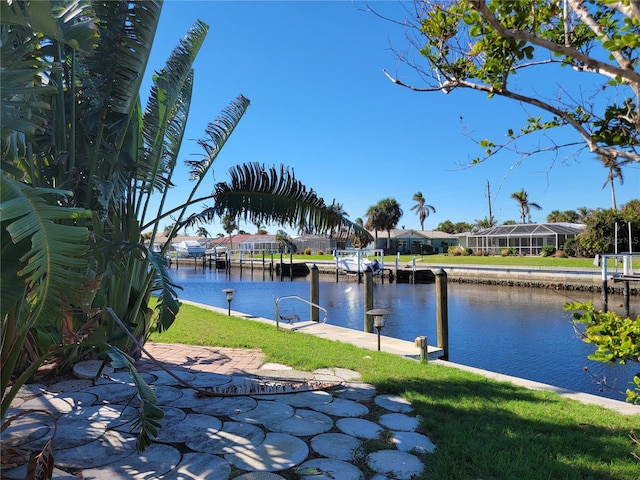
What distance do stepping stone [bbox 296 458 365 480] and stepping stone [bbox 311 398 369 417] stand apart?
34.4 inches

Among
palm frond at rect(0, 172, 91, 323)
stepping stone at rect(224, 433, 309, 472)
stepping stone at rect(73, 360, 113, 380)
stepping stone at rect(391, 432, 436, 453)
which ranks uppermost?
palm frond at rect(0, 172, 91, 323)

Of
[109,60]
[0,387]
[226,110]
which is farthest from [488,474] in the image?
[226,110]

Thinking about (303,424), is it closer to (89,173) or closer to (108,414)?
(108,414)

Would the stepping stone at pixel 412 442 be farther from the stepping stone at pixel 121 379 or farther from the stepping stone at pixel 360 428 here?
the stepping stone at pixel 121 379

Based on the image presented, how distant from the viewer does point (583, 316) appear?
202cm

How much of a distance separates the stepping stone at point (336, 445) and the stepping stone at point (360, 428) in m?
0.09

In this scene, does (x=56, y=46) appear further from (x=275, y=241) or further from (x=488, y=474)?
(x=275, y=241)

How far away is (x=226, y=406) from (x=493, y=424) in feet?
7.79

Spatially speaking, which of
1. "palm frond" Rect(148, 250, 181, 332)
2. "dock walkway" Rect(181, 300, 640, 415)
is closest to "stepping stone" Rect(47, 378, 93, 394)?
"palm frond" Rect(148, 250, 181, 332)

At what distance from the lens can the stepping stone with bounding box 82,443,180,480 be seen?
263 cm

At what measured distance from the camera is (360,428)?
3434 millimetres

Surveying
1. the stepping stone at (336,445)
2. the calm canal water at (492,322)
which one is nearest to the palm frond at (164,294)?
the stepping stone at (336,445)

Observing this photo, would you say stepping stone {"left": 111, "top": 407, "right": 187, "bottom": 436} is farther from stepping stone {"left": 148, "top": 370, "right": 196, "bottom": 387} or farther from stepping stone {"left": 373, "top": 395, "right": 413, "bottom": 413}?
stepping stone {"left": 373, "top": 395, "right": 413, "bottom": 413}

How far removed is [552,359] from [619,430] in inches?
246
